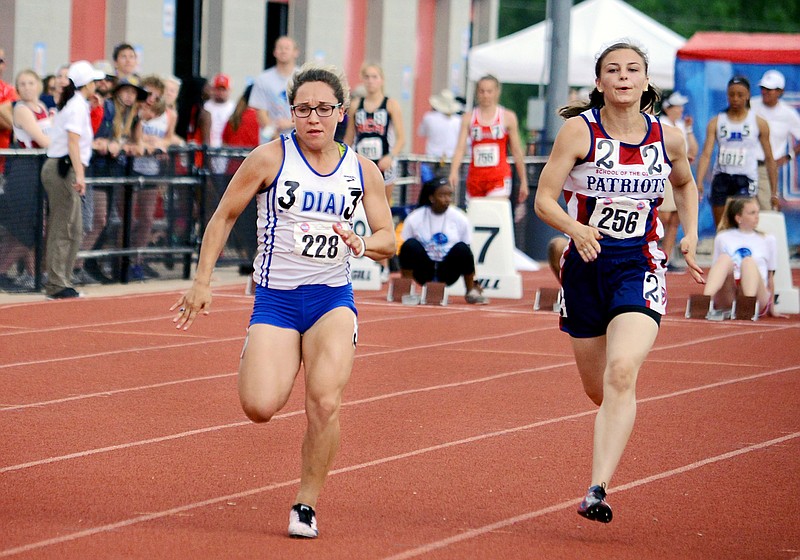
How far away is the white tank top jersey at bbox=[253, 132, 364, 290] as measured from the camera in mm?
6344

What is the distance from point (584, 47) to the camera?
27.8 metres

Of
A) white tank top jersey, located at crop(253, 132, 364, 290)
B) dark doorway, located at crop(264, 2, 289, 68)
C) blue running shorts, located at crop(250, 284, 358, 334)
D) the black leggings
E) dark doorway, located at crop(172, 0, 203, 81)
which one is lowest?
the black leggings

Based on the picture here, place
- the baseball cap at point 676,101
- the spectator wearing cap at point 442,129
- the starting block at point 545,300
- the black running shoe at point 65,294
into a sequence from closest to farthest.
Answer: the black running shoe at point 65,294
the starting block at point 545,300
the baseball cap at point 676,101
the spectator wearing cap at point 442,129

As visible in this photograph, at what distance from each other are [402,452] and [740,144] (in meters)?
10.5

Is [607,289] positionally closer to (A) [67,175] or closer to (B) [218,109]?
(A) [67,175]

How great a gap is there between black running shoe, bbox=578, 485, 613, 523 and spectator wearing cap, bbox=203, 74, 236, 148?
46.3 feet

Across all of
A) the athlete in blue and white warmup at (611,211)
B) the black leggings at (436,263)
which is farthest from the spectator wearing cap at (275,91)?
the athlete in blue and white warmup at (611,211)

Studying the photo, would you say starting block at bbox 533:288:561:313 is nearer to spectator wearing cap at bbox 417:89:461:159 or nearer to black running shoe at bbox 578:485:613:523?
spectator wearing cap at bbox 417:89:461:159

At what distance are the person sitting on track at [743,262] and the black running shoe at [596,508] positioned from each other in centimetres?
852

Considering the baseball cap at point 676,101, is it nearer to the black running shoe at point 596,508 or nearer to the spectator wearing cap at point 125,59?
the spectator wearing cap at point 125,59

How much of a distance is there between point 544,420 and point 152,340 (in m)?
4.16

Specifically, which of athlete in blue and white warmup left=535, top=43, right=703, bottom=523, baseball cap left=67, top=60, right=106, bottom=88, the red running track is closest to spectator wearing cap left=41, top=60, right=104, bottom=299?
baseball cap left=67, top=60, right=106, bottom=88

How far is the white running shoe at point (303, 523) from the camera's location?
601cm

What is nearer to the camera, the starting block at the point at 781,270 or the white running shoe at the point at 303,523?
the white running shoe at the point at 303,523
